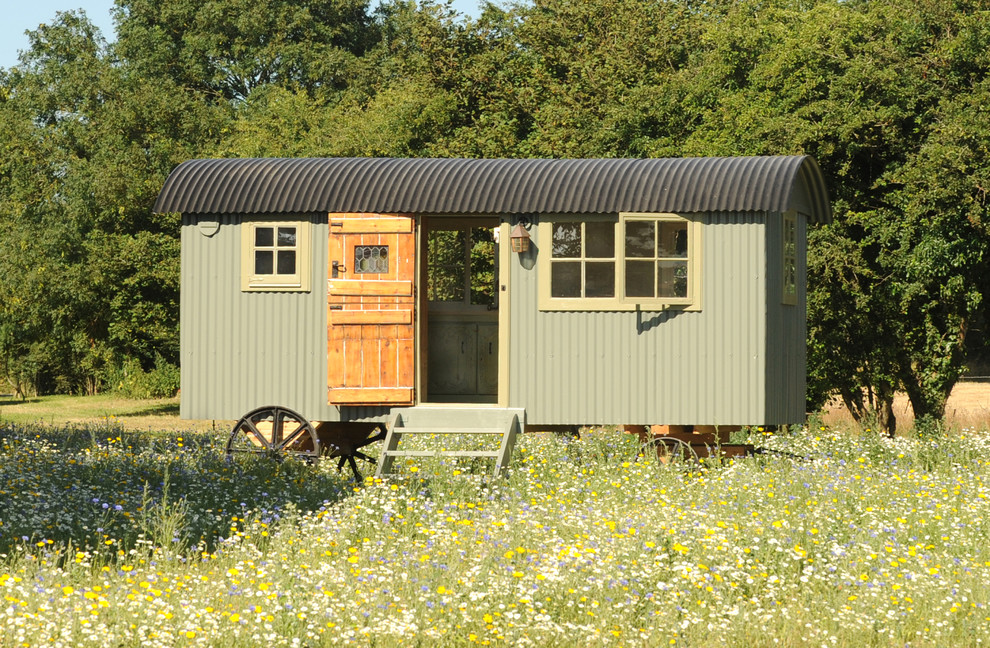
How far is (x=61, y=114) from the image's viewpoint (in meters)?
35.3

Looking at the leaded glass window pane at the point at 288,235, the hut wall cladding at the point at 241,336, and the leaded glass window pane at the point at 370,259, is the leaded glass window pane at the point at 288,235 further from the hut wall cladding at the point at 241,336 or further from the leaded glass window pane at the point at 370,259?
the leaded glass window pane at the point at 370,259

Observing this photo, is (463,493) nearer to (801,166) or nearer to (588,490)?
(588,490)

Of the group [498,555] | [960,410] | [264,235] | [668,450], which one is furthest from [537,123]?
[498,555]

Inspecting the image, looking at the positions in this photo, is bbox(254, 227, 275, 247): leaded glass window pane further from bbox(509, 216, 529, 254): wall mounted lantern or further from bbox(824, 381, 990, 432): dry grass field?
bbox(824, 381, 990, 432): dry grass field

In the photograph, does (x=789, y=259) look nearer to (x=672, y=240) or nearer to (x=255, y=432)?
(x=672, y=240)

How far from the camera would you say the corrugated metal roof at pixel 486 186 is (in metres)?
12.5

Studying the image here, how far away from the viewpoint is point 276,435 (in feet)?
42.8

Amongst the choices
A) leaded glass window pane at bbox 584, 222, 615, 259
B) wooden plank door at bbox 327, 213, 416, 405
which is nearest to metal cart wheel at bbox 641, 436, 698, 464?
leaded glass window pane at bbox 584, 222, 615, 259

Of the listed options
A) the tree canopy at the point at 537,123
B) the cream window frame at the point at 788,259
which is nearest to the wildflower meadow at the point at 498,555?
the cream window frame at the point at 788,259

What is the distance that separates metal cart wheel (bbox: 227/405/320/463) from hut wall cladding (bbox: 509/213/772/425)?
7.10 ft

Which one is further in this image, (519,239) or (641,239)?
(519,239)

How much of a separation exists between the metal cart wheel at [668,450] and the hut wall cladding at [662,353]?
275mm

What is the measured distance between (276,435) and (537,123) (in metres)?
12.2

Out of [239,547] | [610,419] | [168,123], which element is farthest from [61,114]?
[239,547]
